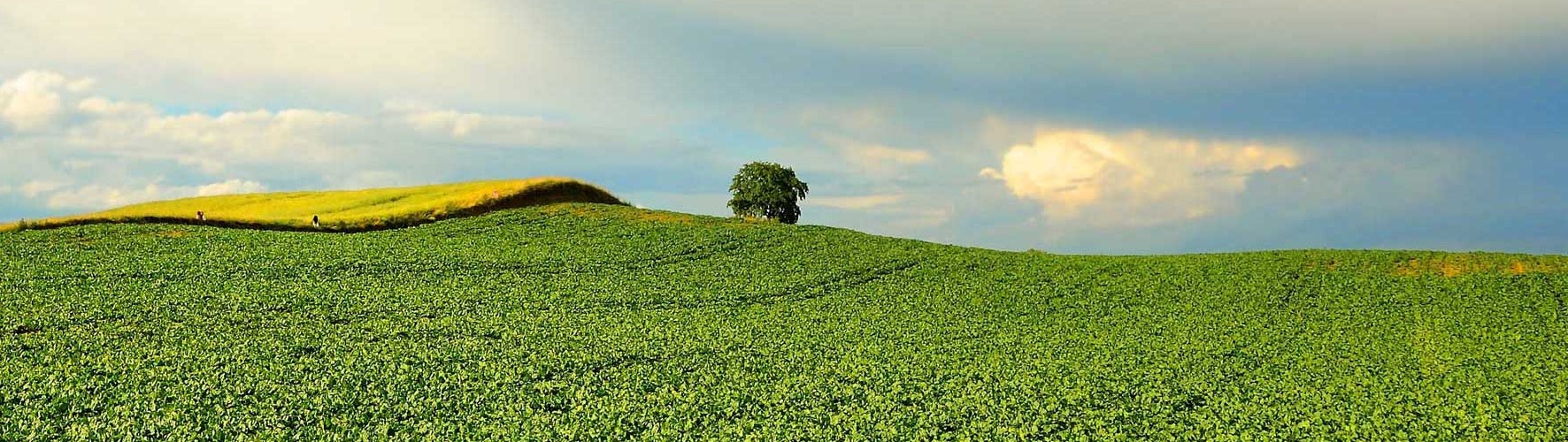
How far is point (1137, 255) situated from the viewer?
165 ft

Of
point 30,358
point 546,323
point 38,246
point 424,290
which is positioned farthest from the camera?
point 38,246

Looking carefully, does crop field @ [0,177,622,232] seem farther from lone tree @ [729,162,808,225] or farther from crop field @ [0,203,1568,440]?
lone tree @ [729,162,808,225]

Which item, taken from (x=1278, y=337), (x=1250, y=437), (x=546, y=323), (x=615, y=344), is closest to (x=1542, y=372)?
(x=1278, y=337)

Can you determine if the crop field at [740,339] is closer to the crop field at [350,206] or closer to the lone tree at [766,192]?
the crop field at [350,206]

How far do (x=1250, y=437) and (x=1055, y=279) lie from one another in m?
21.1

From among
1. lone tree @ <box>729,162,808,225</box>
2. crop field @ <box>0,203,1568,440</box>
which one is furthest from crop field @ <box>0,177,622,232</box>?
lone tree @ <box>729,162,808,225</box>

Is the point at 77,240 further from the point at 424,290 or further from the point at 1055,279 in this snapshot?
the point at 1055,279

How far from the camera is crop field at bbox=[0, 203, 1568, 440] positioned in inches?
892

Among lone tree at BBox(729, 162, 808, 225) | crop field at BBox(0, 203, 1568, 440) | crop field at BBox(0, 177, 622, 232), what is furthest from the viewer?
lone tree at BBox(729, 162, 808, 225)

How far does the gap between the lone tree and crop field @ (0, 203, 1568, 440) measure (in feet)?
54.1

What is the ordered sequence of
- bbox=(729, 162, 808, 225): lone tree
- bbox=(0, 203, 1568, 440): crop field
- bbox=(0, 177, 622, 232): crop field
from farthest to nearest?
1. bbox=(729, 162, 808, 225): lone tree
2. bbox=(0, 177, 622, 232): crop field
3. bbox=(0, 203, 1568, 440): crop field

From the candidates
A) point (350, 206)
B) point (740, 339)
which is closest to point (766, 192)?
point (350, 206)

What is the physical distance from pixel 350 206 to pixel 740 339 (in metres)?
39.1

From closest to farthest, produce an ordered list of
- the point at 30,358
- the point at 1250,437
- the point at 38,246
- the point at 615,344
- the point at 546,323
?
1. the point at 1250,437
2. the point at 30,358
3. the point at 615,344
4. the point at 546,323
5. the point at 38,246
